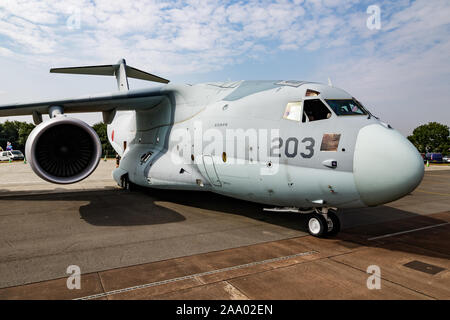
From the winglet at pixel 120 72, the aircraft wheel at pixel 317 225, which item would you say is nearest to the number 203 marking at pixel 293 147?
the aircraft wheel at pixel 317 225

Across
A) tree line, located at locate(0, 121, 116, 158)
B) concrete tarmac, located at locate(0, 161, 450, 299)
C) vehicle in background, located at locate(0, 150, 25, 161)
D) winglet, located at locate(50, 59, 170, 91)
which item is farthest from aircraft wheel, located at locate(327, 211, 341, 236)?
tree line, located at locate(0, 121, 116, 158)

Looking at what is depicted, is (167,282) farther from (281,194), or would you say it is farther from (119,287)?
(281,194)

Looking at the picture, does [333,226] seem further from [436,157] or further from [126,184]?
[436,157]

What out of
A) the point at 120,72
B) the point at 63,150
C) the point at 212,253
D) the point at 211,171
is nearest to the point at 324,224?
the point at 212,253

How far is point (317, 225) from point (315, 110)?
2.68m

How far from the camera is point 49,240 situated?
257 inches

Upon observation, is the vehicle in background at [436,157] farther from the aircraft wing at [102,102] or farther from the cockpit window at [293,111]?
the cockpit window at [293,111]

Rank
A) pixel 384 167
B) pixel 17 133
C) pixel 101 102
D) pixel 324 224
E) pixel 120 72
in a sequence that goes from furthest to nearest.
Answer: pixel 17 133 → pixel 120 72 → pixel 101 102 → pixel 324 224 → pixel 384 167

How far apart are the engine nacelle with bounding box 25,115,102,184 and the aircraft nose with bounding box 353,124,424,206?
23.6 ft

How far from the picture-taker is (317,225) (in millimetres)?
6895

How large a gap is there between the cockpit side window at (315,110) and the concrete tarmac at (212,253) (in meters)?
2.77

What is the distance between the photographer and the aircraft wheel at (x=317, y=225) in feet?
22.2

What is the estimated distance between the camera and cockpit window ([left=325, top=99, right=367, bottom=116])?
6199 mm

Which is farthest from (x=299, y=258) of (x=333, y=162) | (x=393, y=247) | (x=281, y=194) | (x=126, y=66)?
(x=126, y=66)
